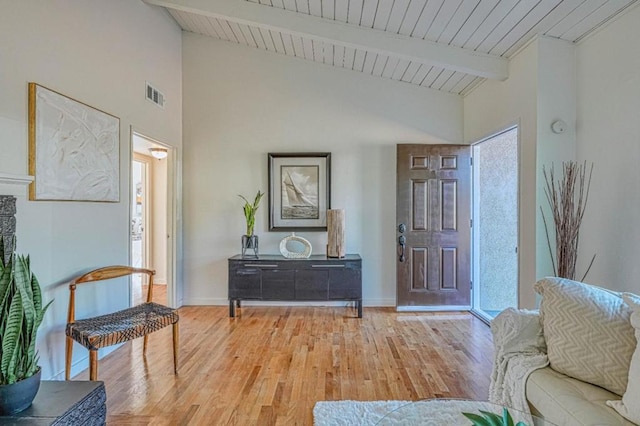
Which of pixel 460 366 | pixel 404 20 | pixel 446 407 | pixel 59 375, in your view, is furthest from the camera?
pixel 404 20

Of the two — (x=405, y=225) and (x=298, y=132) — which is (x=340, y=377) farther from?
(x=298, y=132)

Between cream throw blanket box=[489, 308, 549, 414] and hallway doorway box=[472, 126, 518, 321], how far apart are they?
2589 mm

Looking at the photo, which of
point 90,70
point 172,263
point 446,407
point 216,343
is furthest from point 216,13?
point 446,407

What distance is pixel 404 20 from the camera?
319cm

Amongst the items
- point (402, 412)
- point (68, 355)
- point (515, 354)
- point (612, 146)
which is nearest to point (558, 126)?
point (612, 146)

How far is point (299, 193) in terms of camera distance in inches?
181

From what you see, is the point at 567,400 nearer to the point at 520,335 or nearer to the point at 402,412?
the point at 520,335

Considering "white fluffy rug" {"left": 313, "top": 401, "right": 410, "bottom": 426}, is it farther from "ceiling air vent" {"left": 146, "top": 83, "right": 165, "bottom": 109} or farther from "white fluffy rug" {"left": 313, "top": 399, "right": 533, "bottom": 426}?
"ceiling air vent" {"left": 146, "top": 83, "right": 165, "bottom": 109}

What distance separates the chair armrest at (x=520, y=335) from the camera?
5.93ft

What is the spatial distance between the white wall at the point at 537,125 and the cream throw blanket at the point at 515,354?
1.40 metres

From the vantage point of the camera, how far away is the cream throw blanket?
1.68 m

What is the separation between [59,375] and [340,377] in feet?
→ 6.92

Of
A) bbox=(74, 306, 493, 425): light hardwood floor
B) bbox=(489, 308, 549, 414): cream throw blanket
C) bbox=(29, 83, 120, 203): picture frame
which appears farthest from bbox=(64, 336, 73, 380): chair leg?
bbox=(489, 308, 549, 414): cream throw blanket

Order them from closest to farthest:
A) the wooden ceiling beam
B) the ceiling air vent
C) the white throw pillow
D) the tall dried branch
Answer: the white throw pillow → the tall dried branch → the wooden ceiling beam → the ceiling air vent
